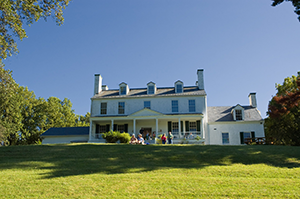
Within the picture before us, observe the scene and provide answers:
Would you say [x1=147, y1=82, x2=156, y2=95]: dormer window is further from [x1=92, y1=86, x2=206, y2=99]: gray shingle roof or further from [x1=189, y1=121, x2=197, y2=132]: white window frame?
[x1=189, y1=121, x2=197, y2=132]: white window frame

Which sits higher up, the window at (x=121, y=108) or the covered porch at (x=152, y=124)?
the window at (x=121, y=108)

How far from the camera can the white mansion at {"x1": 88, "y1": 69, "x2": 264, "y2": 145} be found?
28.6 meters

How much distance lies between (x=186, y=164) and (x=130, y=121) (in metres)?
18.3

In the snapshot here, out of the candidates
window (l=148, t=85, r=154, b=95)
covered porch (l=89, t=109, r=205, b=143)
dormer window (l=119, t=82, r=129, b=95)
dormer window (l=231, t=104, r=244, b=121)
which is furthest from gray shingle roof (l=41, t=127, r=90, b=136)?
dormer window (l=231, t=104, r=244, b=121)

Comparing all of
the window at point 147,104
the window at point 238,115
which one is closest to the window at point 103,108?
the window at point 147,104

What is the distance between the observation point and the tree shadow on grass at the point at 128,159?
11922 mm

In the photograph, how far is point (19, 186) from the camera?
372 inches

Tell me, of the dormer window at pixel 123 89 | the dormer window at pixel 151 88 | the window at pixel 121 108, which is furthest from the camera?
the dormer window at pixel 123 89

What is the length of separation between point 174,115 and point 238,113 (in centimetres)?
776

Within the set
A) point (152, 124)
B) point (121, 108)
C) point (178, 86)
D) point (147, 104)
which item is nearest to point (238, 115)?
point (178, 86)

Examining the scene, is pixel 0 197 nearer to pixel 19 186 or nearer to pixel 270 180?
pixel 19 186

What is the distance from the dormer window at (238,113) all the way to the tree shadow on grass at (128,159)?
13.7 m

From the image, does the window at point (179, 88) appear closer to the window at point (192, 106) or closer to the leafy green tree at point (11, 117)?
the window at point (192, 106)

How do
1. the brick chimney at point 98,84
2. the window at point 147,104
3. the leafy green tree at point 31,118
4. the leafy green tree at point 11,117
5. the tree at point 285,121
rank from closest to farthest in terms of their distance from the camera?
1. the tree at point 285,121
2. the window at point 147,104
3. the brick chimney at point 98,84
4. the leafy green tree at point 11,117
5. the leafy green tree at point 31,118
